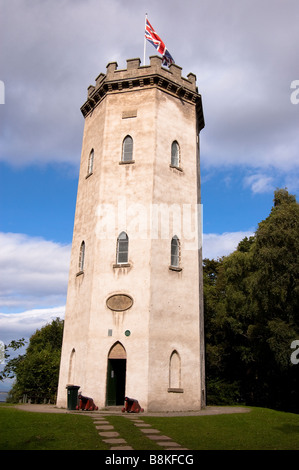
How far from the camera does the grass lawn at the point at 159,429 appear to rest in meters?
8.90

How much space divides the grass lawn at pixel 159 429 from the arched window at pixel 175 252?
7988mm

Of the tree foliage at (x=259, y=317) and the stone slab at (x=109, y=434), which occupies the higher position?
the tree foliage at (x=259, y=317)

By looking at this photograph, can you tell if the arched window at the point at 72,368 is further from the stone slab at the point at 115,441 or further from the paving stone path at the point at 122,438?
the stone slab at the point at 115,441

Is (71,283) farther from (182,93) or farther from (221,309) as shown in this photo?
(221,309)

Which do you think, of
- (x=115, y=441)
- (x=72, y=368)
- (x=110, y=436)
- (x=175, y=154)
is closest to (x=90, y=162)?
(x=175, y=154)

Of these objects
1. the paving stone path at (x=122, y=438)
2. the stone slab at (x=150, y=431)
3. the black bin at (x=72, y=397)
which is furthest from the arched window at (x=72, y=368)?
the stone slab at (x=150, y=431)

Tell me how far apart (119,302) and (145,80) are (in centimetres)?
1283

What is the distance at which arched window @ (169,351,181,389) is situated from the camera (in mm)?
17922

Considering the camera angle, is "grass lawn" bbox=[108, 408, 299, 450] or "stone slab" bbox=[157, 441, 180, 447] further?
"grass lawn" bbox=[108, 408, 299, 450]

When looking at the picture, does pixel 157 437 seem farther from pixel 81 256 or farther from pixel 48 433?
pixel 81 256

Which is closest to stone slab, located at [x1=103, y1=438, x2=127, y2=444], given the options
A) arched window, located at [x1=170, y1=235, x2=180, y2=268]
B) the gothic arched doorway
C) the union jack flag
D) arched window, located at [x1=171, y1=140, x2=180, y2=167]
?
the gothic arched doorway

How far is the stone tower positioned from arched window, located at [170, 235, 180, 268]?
54mm

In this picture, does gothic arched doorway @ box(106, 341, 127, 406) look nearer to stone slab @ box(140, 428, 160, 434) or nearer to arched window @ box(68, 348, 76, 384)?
arched window @ box(68, 348, 76, 384)
